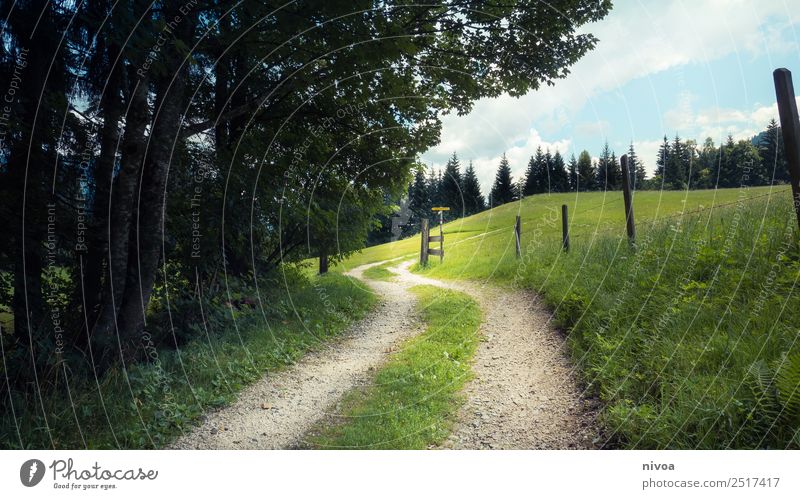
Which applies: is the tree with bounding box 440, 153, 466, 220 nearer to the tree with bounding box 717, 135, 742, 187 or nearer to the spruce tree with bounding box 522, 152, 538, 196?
the spruce tree with bounding box 522, 152, 538, 196

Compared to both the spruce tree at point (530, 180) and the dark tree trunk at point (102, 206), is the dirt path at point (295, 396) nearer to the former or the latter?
the dark tree trunk at point (102, 206)

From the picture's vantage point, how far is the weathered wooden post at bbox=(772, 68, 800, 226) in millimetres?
2844

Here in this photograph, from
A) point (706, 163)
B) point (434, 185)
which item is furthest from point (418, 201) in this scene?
point (706, 163)

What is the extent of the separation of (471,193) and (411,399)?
4.32 meters

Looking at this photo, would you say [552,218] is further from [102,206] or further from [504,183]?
[102,206]

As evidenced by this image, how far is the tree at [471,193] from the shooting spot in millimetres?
6668

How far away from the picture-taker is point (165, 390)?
4168 mm

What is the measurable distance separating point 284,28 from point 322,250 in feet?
21.4

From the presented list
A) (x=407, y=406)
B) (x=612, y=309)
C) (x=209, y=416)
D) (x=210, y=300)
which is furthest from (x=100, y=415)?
(x=612, y=309)

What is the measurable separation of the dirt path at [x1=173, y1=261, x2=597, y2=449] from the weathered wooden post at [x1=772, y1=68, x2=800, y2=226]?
2.50m

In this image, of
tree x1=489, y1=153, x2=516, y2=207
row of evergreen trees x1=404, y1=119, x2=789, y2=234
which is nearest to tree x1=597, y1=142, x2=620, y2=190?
row of evergreen trees x1=404, y1=119, x2=789, y2=234

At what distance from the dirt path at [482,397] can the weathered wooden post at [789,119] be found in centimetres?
250

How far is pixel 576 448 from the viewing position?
268 cm
